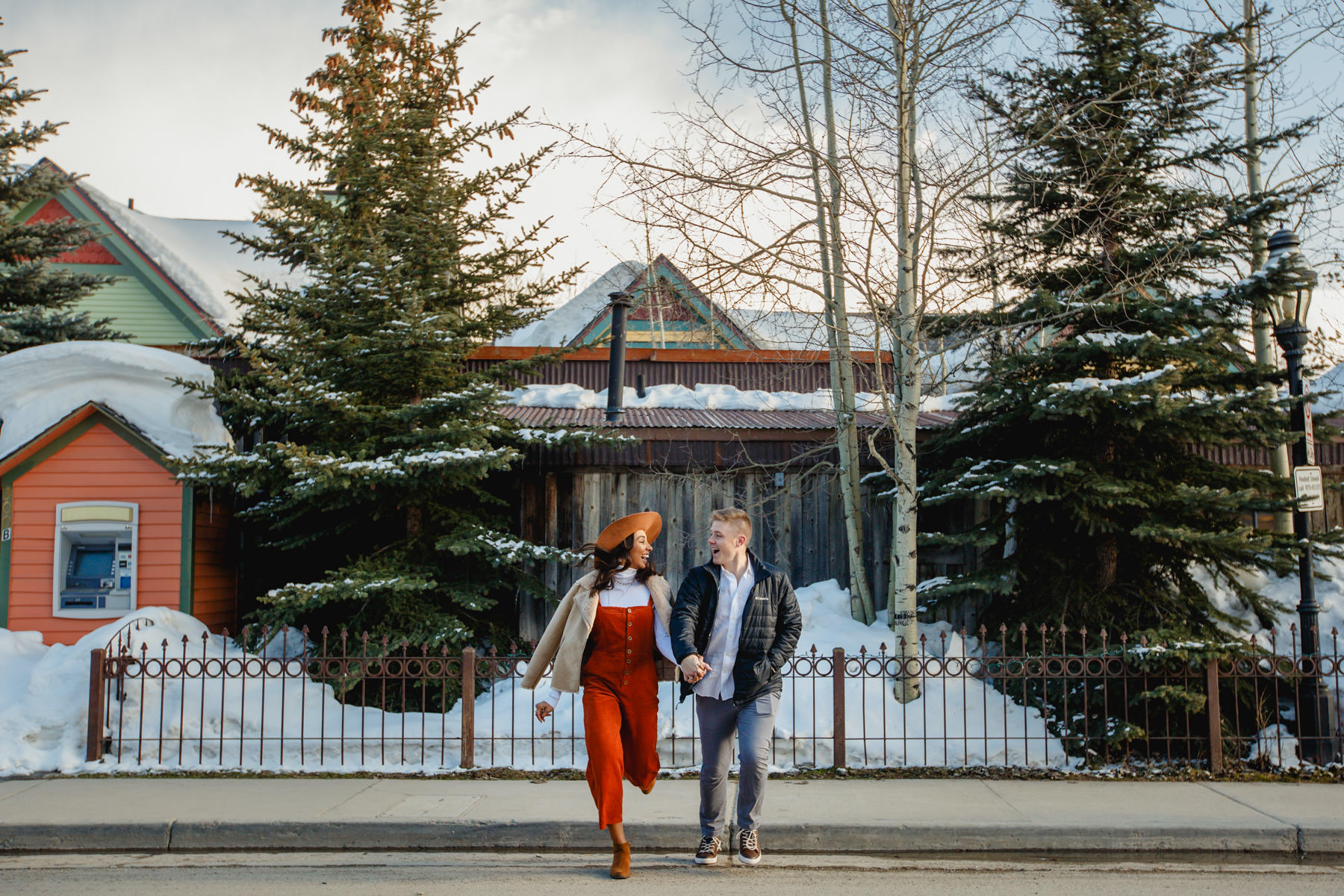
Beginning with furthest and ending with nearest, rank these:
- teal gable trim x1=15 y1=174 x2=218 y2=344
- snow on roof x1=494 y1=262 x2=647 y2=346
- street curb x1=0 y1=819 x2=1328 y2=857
Result: 1. snow on roof x1=494 y1=262 x2=647 y2=346
2. teal gable trim x1=15 y1=174 x2=218 y2=344
3. street curb x1=0 y1=819 x2=1328 y2=857

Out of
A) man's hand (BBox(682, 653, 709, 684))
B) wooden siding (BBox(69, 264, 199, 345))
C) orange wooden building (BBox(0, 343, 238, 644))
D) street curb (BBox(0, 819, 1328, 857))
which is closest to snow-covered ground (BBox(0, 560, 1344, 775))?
orange wooden building (BBox(0, 343, 238, 644))

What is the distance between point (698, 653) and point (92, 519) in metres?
8.02

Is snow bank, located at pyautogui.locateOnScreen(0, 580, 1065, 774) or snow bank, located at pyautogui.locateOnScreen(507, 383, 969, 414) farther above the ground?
snow bank, located at pyautogui.locateOnScreen(507, 383, 969, 414)

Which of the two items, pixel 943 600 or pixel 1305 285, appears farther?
pixel 943 600

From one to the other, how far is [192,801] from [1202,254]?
8.96 metres

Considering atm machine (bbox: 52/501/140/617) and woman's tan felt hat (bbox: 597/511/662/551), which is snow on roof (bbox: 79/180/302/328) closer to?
atm machine (bbox: 52/501/140/617)

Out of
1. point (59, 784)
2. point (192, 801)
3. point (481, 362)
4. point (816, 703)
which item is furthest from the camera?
point (481, 362)

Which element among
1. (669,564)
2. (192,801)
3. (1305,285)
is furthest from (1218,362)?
(192,801)

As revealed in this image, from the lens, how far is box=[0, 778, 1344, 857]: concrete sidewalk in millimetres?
5930

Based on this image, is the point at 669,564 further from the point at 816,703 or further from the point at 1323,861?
the point at 1323,861

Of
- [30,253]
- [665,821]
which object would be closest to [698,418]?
[665,821]

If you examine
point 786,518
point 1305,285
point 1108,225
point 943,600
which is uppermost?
point 1108,225

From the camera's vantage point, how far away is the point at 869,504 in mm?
10836

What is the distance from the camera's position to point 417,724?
8781 millimetres
